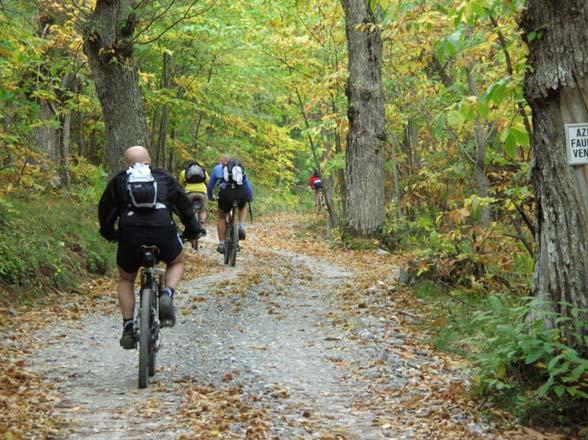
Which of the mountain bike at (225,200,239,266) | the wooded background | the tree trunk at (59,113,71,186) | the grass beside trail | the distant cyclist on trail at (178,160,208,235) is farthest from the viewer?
the tree trunk at (59,113,71,186)

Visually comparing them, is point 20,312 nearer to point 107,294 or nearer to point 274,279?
point 107,294

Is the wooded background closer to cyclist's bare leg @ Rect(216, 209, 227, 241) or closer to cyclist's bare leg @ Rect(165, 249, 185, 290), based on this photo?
cyclist's bare leg @ Rect(216, 209, 227, 241)

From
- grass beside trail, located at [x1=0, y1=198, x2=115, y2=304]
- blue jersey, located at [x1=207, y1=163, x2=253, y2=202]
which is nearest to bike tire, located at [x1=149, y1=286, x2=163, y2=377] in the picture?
grass beside trail, located at [x1=0, y1=198, x2=115, y2=304]

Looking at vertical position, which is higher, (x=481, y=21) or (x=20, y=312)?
(x=481, y=21)

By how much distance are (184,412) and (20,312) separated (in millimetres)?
5225

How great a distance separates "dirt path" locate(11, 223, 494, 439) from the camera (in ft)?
17.3

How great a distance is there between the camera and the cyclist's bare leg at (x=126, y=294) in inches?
260

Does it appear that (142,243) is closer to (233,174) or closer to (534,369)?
(534,369)

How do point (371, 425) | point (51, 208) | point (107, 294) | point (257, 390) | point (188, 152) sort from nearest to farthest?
point (371, 425)
point (257, 390)
point (107, 294)
point (51, 208)
point (188, 152)

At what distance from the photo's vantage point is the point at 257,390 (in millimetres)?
6289

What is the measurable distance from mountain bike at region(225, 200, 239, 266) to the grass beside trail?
2.21 metres

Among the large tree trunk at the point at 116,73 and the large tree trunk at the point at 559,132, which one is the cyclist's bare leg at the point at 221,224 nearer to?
the large tree trunk at the point at 116,73

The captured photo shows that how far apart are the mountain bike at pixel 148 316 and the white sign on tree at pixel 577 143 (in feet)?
11.1

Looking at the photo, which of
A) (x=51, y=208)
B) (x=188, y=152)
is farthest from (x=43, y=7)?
(x=188, y=152)
